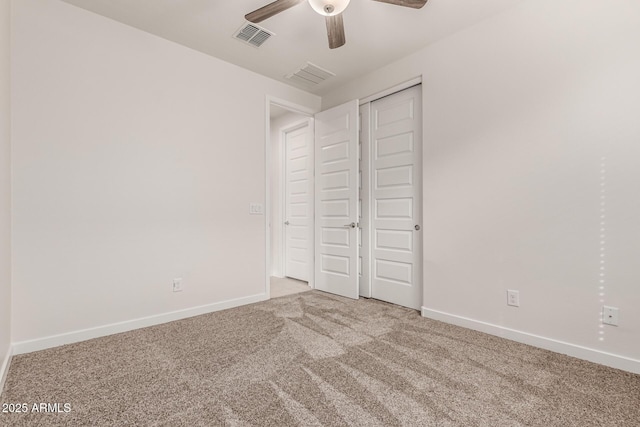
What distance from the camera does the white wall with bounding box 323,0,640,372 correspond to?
1.91 m

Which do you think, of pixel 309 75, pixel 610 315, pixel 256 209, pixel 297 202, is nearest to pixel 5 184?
pixel 256 209

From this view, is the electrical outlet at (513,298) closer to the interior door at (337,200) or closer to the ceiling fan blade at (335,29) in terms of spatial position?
the interior door at (337,200)

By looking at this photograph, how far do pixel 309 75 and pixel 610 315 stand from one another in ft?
11.3

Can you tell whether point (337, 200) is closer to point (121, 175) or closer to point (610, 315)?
point (121, 175)

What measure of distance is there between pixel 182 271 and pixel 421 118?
2.84 meters

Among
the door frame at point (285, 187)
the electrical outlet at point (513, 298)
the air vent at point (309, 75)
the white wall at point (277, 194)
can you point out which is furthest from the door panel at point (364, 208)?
the white wall at point (277, 194)

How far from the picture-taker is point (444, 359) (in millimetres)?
1994

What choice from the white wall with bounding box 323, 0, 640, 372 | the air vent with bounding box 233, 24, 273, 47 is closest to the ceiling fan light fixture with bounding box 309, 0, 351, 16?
the air vent with bounding box 233, 24, 273, 47

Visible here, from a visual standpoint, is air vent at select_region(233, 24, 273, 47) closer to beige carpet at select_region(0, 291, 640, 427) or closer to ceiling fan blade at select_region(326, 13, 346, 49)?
ceiling fan blade at select_region(326, 13, 346, 49)

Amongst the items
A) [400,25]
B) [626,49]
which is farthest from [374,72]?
[626,49]

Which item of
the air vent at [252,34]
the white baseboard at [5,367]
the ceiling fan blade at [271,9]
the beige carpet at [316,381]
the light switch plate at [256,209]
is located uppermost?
the air vent at [252,34]

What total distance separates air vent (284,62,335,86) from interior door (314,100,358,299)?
39cm

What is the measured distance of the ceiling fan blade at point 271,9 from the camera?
1.96 metres

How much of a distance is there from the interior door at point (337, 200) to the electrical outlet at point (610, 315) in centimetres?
211
